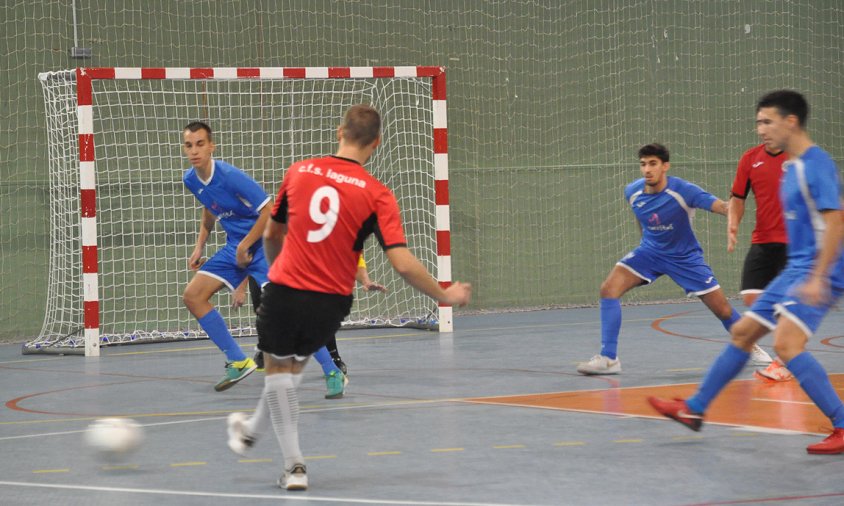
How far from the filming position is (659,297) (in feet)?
48.4

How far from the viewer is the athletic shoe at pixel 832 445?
17.7 ft

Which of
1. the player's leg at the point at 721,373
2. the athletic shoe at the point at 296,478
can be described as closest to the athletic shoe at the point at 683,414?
the player's leg at the point at 721,373

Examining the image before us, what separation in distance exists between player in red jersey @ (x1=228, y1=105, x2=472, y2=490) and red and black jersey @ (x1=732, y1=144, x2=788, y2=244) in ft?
11.6

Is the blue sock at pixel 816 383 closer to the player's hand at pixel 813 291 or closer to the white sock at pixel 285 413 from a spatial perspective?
the player's hand at pixel 813 291

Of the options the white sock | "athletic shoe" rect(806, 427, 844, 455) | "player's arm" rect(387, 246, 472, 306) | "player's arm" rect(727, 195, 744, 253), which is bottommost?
"athletic shoe" rect(806, 427, 844, 455)

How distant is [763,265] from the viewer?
7.81m

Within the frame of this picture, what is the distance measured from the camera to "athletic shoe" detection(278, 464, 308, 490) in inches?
195

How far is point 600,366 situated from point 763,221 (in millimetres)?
1551

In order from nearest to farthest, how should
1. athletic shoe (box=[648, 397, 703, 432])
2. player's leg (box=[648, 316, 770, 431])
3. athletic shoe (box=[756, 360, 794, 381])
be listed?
player's leg (box=[648, 316, 770, 431]) → athletic shoe (box=[648, 397, 703, 432]) → athletic shoe (box=[756, 360, 794, 381])

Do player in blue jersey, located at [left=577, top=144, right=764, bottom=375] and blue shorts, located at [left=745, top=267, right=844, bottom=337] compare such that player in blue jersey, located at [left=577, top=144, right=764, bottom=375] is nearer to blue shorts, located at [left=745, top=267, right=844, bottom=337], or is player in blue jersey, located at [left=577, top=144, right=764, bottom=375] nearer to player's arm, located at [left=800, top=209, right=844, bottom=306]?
blue shorts, located at [left=745, top=267, right=844, bottom=337]

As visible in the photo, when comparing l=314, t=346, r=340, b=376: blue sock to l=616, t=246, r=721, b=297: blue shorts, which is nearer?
l=314, t=346, r=340, b=376: blue sock

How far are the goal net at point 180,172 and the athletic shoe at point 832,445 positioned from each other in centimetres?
632

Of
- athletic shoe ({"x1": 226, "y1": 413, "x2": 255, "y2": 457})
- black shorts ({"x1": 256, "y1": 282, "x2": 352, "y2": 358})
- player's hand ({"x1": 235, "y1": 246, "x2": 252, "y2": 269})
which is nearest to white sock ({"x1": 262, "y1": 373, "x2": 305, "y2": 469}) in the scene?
black shorts ({"x1": 256, "y1": 282, "x2": 352, "y2": 358})

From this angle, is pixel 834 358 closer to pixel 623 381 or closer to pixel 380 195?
pixel 623 381
